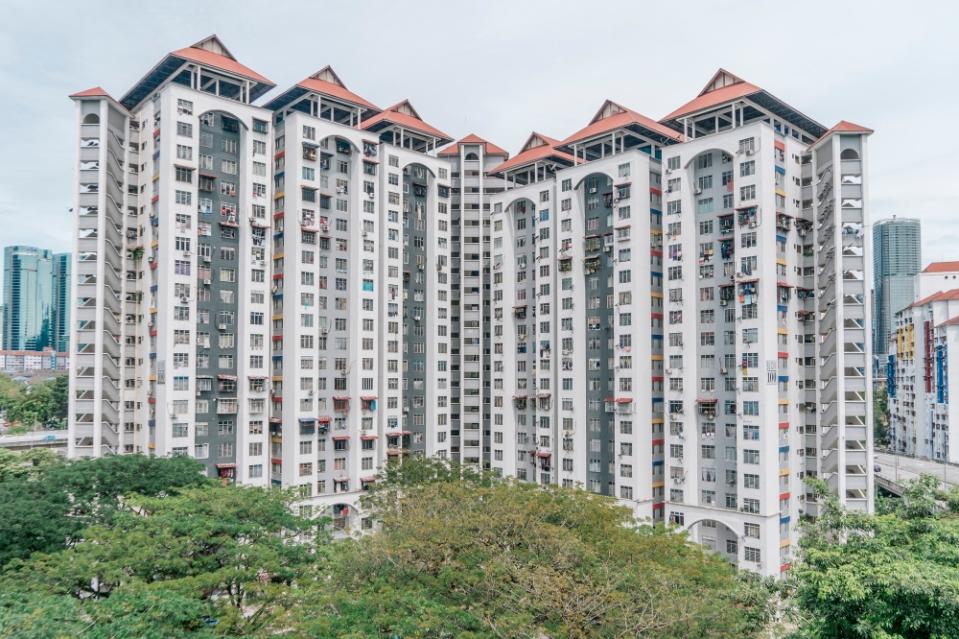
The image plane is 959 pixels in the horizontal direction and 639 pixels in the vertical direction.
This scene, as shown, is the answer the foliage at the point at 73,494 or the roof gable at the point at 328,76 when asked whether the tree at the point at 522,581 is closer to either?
the foliage at the point at 73,494

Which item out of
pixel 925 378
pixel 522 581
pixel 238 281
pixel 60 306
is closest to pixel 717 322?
pixel 522 581

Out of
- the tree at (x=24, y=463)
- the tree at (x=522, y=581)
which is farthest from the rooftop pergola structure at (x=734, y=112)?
the tree at (x=24, y=463)

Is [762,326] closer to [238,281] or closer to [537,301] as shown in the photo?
[537,301]

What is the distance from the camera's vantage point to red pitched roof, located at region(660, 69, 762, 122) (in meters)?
48.7

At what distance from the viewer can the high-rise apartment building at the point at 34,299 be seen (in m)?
190

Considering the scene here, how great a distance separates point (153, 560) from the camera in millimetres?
24922

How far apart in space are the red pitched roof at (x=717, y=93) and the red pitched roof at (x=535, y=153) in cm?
1154

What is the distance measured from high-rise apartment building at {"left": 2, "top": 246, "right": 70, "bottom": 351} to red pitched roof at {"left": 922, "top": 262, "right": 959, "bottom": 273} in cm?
21701

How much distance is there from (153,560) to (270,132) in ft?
117

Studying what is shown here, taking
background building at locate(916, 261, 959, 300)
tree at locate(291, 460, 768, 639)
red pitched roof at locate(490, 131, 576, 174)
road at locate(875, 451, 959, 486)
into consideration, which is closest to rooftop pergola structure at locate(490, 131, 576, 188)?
red pitched roof at locate(490, 131, 576, 174)

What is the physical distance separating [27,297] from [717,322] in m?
212

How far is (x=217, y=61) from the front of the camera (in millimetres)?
49188

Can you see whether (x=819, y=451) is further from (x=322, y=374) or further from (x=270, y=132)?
(x=270, y=132)

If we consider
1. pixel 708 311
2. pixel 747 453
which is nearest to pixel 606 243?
pixel 708 311
